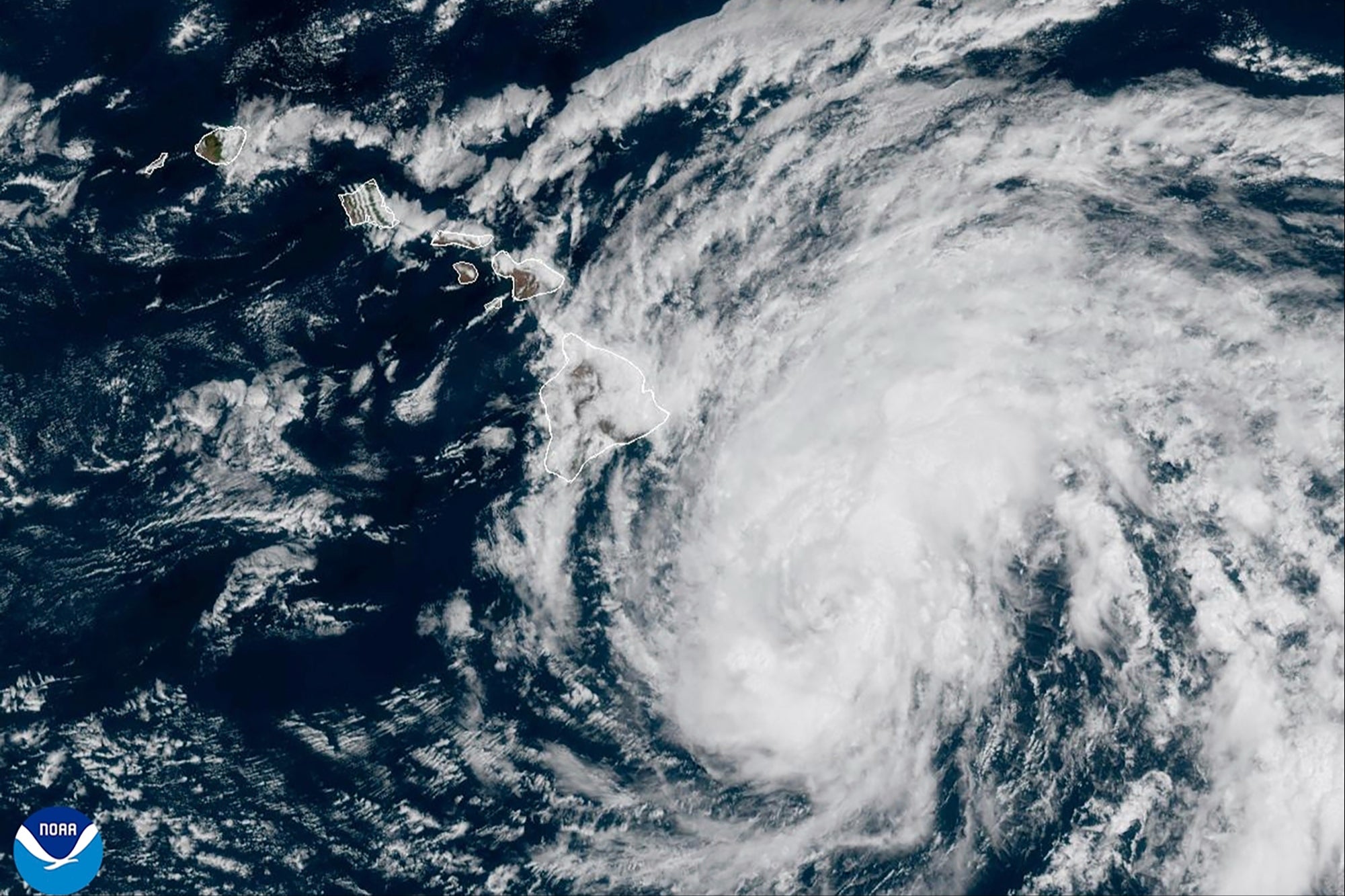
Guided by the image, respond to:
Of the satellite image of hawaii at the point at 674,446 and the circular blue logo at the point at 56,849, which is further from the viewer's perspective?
the circular blue logo at the point at 56,849

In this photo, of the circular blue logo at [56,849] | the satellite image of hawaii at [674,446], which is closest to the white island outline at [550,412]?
the satellite image of hawaii at [674,446]

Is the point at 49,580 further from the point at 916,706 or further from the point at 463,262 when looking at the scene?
the point at 916,706

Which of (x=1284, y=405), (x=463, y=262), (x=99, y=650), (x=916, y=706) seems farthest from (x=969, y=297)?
(x=99, y=650)

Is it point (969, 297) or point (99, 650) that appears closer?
point (99, 650)

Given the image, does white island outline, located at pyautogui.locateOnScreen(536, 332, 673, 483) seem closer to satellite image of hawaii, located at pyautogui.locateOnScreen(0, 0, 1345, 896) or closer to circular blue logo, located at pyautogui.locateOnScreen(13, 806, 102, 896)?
satellite image of hawaii, located at pyautogui.locateOnScreen(0, 0, 1345, 896)

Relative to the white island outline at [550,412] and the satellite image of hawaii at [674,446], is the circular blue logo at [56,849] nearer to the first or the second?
the satellite image of hawaii at [674,446]

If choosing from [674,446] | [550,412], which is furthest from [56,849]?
[674,446]
